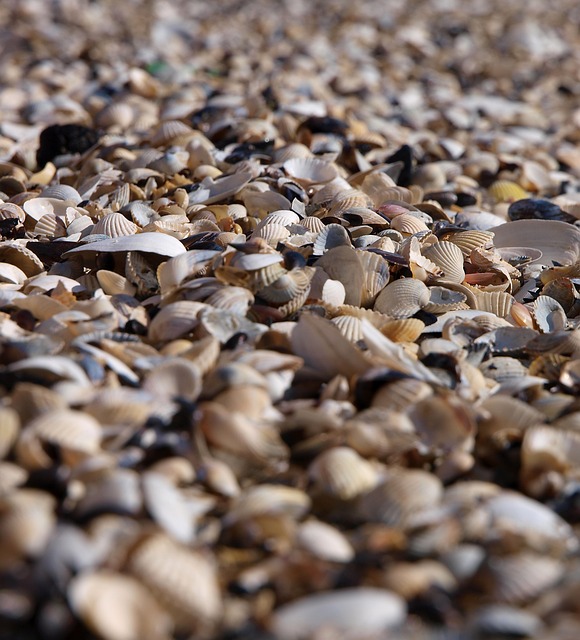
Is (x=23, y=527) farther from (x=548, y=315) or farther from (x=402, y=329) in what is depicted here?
(x=548, y=315)

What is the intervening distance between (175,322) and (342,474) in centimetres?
→ 68

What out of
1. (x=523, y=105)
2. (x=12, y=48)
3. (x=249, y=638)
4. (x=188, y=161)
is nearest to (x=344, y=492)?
(x=249, y=638)

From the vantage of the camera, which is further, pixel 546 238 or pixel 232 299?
pixel 546 238

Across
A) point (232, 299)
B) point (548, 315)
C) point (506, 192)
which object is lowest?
point (506, 192)

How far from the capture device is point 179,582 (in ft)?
3.73

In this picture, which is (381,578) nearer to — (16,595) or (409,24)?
(16,595)

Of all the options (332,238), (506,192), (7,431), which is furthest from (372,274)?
(506,192)

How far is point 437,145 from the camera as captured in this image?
396 centimetres

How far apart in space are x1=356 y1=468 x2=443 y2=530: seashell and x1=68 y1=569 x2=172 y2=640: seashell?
0.40m

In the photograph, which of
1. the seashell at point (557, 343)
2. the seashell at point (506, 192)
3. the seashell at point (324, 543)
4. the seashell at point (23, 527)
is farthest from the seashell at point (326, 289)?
the seashell at point (506, 192)

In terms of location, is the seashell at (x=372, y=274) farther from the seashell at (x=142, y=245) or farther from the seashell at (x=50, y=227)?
the seashell at (x=50, y=227)

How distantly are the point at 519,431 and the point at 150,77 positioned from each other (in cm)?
392

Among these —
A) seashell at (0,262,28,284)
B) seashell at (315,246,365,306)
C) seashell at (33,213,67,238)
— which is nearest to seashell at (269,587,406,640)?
seashell at (315,246,365,306)

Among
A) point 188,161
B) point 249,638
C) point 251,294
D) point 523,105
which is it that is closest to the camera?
point 249,638
